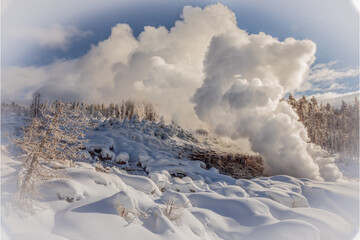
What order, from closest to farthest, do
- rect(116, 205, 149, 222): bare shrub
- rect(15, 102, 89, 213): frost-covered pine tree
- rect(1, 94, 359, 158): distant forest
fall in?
1. rect(15, 102, 89, 213): frost-covered pine tree
2. rect(116, 205, 149, 222): bare shrub
3. rect(1, 94, 359, 158): distant forest

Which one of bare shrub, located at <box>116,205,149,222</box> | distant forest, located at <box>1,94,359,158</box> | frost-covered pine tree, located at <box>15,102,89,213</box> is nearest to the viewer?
frost-covered pine tree, located at <box>15,102,89,213</box>

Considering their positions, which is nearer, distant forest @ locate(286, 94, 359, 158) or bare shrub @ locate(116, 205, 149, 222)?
bare shrub @ locate(116, 205, 149, 222)

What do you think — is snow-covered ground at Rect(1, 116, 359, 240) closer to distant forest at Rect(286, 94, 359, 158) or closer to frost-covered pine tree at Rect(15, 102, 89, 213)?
frost-covered pine tree at Rect(15, 102, 89, 213)

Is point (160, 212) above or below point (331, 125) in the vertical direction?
below

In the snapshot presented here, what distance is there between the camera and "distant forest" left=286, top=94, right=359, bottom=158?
117ft

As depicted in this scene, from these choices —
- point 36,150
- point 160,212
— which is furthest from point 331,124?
point 36,150

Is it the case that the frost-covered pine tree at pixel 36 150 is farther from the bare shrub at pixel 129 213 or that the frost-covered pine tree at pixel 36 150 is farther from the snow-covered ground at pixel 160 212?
the bare shrub at pixel 129 213

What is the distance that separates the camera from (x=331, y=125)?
39.8 m

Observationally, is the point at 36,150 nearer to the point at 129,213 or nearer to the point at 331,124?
the point at 129,213

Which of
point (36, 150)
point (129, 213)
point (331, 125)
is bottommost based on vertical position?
point (129, 213)

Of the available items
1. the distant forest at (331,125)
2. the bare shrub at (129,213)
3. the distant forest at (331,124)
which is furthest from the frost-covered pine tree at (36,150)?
the distant forest at (331,125)

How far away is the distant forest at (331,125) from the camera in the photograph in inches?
1407

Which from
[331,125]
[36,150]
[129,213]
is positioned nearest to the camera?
[36,150]

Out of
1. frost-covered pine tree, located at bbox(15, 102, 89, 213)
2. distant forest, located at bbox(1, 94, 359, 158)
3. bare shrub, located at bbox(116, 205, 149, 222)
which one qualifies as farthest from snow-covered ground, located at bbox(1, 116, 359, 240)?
distant forest, located at bbox(1, 94, 359, 158)
